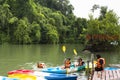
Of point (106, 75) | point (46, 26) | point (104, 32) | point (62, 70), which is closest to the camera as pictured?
point (106, 75)

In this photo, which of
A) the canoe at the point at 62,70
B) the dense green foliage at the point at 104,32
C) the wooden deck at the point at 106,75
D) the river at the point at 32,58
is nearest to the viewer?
the wooden deck at the point at 106,75

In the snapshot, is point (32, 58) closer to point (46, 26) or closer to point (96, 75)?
point (96, 75)

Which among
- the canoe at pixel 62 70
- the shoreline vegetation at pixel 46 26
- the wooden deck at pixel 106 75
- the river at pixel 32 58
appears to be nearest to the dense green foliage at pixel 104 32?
the shoreline vegetation at pixel 46 26

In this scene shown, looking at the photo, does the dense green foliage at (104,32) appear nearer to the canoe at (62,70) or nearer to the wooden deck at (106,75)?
the canoe at (62,70)

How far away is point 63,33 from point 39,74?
4370 cm

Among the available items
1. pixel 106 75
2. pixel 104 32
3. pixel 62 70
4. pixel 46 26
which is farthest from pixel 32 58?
pixel 46 26

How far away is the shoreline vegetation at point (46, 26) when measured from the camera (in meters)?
37.2

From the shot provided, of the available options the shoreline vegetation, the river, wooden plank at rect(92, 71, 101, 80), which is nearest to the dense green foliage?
the shoreline vegetation

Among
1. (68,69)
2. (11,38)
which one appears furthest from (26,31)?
(68,69)

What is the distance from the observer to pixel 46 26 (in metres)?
55.3

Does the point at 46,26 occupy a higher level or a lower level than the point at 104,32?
higher

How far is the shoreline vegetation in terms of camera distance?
37.2m

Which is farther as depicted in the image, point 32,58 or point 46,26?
point 46,26

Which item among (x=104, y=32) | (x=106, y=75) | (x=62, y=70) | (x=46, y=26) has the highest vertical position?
(x=46, y=26)
